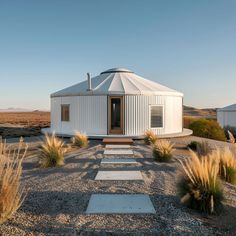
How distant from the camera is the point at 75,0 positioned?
12219 millimetres

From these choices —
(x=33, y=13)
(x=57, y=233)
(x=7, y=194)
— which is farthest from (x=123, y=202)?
(x=33, y=13)

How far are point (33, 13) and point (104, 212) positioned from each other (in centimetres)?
1143

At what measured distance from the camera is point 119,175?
5691 millimetres

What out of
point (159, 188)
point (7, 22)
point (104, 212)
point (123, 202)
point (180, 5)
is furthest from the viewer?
point (7, 22)

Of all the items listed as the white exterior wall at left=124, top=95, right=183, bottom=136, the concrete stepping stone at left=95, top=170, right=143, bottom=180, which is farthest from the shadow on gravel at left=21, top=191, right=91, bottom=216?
the white exterior wall at left=124, top=95, right=183, bottom=136

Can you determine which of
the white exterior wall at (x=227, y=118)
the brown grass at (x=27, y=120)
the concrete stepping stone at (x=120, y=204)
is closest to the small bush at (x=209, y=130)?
the white exterior wall at (x=227, y=118)

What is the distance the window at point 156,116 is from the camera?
12594mm

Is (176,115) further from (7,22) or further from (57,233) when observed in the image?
(57,233)

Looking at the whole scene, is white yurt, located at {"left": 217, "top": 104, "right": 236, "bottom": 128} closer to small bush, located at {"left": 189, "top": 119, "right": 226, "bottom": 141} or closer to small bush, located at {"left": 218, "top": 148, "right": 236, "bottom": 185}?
small bush, located at {"left": 189, "top": 119, "right": 226, "bottom": 141}

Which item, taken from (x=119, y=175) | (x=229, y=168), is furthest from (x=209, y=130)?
(x=119, y=175)

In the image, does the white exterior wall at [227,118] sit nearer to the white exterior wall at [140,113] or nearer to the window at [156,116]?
the white exterior wall at [140,113]

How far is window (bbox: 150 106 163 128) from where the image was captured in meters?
12.6

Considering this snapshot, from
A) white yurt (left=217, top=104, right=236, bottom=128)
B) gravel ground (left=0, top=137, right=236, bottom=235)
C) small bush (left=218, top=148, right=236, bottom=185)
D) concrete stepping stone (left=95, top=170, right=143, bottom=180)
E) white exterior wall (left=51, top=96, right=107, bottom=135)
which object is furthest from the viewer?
white yurt (left=217, top=104, right=236, bottom=128)

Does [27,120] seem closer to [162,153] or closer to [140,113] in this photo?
[140,113]
